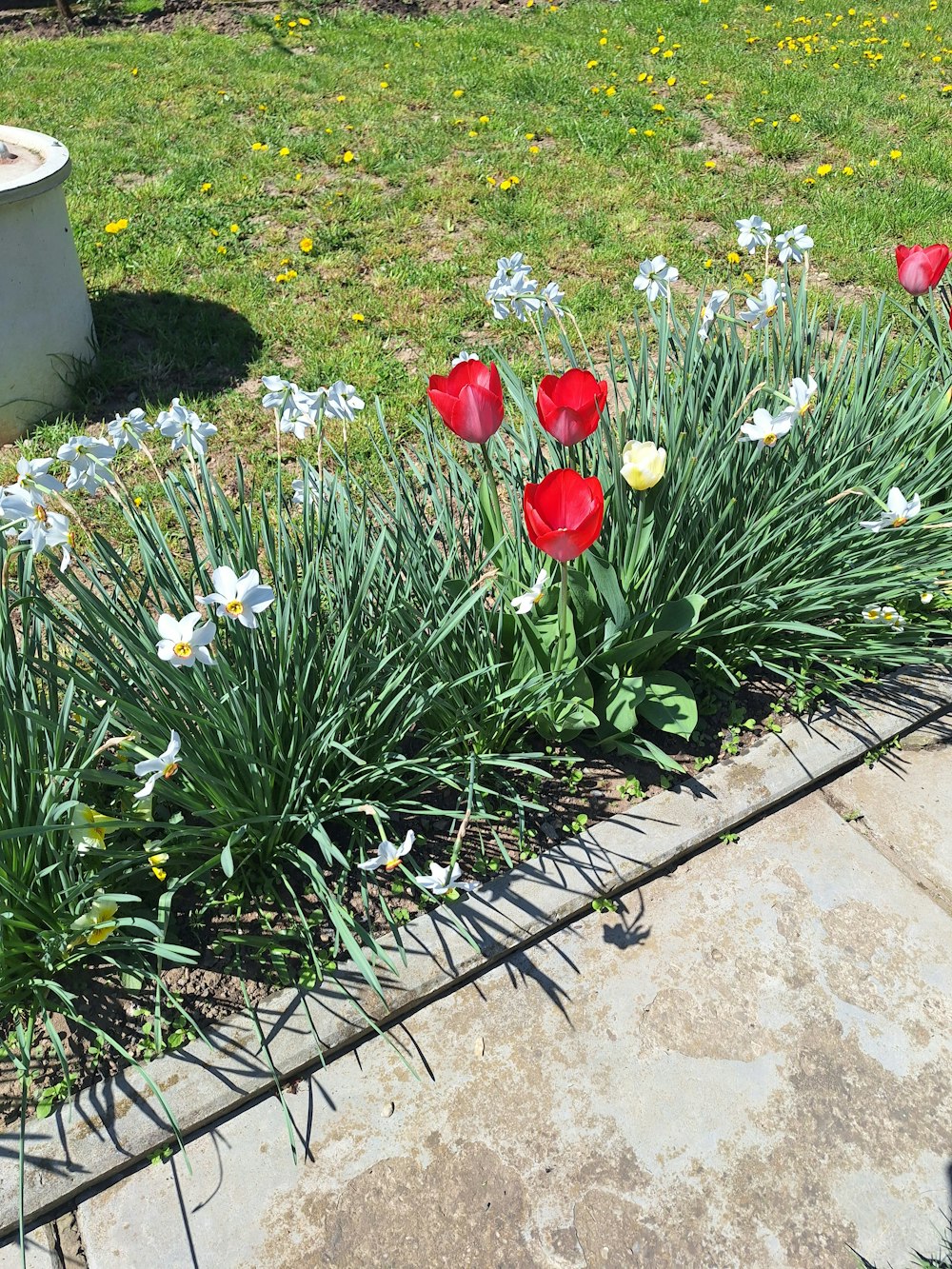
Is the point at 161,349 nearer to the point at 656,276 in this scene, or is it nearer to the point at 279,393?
the point at 279,393

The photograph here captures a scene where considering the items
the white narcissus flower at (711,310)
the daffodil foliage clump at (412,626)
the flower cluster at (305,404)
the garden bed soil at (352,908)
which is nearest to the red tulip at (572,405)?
the daffodil foliage clump at (412,626)

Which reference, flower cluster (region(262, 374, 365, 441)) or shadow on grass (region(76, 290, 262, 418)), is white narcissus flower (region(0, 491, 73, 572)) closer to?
flower cluster (region(262, 374, 365, 441))

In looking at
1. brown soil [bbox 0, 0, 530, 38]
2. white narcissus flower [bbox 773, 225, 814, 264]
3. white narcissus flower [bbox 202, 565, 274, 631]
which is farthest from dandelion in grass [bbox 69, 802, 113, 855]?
brown soil [bbox 0, 0, 530, 38]

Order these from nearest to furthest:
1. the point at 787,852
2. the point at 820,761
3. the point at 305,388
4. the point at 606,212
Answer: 1. the point at 787,852
2. the point at 820,761
3. the point at 305,388
4. the point at 606,212

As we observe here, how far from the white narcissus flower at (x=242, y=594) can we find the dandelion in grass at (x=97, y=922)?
1.98 ft

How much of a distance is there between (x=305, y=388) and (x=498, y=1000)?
2471mm

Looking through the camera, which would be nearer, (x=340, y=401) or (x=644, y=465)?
(x=644, y=465)

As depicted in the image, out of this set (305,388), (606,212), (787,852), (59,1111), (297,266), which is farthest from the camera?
(606,212)

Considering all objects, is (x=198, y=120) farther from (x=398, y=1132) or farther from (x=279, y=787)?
(x=398, y=1132)

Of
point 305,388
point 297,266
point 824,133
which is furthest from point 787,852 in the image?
point 824,133

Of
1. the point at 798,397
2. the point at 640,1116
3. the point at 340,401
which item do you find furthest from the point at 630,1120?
the point at 340,401

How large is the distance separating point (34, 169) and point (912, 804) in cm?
336

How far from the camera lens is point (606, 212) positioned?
486cm

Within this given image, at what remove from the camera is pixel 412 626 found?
7.13ft
